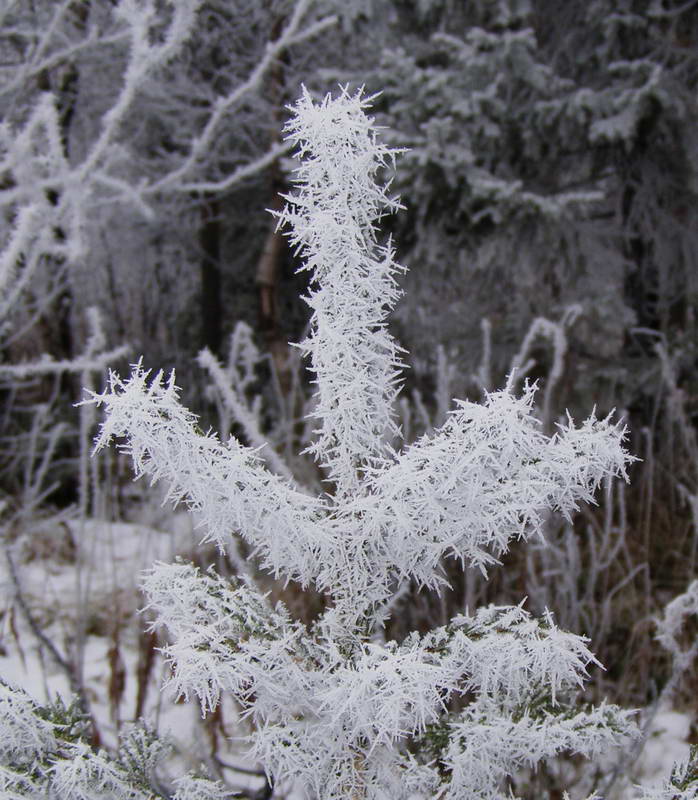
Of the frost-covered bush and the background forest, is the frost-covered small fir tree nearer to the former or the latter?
the frost-covered bush

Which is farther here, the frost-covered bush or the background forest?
the background forest

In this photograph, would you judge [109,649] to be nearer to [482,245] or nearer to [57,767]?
[57,767]

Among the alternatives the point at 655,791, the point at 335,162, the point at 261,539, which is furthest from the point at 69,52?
the point at 655,791

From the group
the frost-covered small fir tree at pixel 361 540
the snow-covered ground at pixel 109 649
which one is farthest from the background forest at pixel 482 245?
the frost-covered small fir tree at pixel 361 540

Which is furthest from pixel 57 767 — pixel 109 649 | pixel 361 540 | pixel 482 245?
pixel 482 245

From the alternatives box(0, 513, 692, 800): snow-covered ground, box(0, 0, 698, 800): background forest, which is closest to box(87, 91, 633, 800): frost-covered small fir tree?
box(0, 513, 692, 800): snow-covered ground

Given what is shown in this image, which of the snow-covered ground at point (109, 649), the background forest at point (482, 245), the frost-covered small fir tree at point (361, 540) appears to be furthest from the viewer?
the background forest at point (482, 245)

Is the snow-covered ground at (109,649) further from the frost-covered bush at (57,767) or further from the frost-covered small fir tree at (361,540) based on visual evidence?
the frost-covered small fir tree at (361,540)

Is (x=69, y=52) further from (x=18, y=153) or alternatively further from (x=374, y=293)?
(x=374, y=293)
